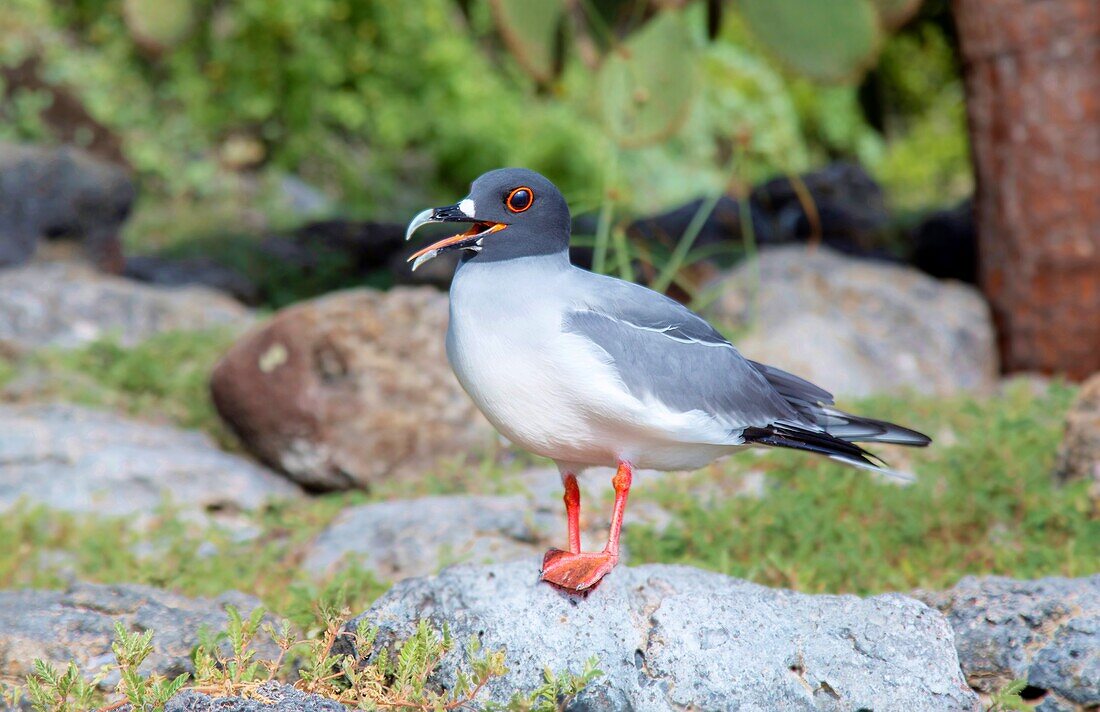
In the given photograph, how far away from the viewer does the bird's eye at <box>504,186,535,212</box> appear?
2.63m

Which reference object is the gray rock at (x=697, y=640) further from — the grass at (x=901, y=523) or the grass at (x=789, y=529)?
the grass at (x=901, y=523)

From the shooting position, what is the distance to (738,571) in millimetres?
3312

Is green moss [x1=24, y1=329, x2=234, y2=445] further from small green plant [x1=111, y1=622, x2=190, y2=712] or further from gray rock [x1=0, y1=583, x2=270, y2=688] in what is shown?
small green plant [x1=111, y1=622, x2=190, y2=712]

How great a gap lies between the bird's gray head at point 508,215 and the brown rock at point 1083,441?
7.30 feet

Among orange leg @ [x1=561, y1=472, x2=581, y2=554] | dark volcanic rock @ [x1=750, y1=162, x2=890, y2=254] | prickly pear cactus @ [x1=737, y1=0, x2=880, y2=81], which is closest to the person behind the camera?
orange leg @ [x1=561, y1=472, x2=581, y2=554]

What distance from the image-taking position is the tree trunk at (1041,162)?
5.59 m

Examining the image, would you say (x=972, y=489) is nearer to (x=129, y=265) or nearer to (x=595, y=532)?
(x=595, y=532)

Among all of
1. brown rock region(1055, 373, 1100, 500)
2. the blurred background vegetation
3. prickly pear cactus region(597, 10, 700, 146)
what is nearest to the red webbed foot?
brown rock region(1055, 373, 1100, 500)

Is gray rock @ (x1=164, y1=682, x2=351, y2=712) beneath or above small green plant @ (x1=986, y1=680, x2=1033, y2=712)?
above

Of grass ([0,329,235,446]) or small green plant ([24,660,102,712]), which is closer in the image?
small green plant ([24,660,102,712])

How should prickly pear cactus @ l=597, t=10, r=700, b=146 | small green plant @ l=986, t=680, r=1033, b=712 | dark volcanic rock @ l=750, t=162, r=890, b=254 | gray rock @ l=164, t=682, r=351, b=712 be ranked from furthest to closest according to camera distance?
dark volcanic rock @ l=750, t=162, r=890, b=254
prickly pear cactus @ l=597, t=10, r=700, b=146
small green plant @ l=986, t=680, r=1033, b=712
gray rock @ l=164, t=682, r=351, b=712

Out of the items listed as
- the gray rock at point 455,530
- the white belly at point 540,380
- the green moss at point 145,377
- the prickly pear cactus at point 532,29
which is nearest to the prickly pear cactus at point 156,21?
the green moss at point 145,377

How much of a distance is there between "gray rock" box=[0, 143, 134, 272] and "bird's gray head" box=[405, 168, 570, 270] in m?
5.08

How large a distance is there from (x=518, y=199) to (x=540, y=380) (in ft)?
1.42
